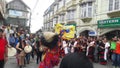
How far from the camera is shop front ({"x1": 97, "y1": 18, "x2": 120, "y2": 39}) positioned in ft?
66.7

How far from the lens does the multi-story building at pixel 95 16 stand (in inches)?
841

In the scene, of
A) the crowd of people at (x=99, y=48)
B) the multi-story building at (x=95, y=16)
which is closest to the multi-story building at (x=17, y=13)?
the multi-story building at (x=95, y=16)

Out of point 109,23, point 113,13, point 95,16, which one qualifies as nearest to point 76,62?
point 109,23

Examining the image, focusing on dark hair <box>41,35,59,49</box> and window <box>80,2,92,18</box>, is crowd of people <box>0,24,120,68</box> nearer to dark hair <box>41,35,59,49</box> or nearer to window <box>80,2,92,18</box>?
dark hair <box>41,35,59,49</box>

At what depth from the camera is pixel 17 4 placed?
62000 mm

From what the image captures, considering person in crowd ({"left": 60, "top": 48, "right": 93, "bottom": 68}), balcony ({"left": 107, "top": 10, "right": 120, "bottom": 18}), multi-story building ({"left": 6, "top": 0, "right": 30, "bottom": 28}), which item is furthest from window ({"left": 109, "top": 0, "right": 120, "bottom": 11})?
multi-story building ({"left": 6, "top": 0, "right": 30, "bottom": 28})

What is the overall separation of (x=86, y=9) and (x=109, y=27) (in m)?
6.33

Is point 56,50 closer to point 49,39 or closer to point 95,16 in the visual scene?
point 49,39

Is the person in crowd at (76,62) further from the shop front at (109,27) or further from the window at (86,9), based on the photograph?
the window at (86,9)

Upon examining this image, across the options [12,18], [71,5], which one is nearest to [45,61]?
[71,5]

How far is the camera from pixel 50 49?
179 inches

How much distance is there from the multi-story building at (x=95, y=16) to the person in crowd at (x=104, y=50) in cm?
498

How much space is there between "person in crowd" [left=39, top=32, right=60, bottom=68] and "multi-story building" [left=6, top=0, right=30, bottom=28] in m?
53.9

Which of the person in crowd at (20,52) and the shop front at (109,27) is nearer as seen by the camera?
the person in crowd at (20,52)
